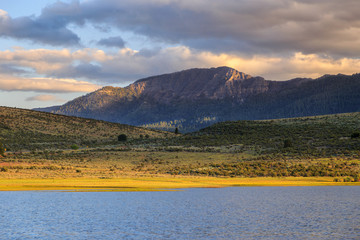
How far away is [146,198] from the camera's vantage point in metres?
40.4

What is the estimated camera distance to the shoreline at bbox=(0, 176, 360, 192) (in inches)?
1863

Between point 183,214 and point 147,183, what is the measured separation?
65.6 feet

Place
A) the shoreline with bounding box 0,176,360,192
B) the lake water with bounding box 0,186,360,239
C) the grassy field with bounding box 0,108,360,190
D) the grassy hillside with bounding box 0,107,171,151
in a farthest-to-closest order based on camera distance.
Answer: the grassy hillside with bounding box 0,107,171,151, the grassy field with bounding box 0,108,360,190, the shoreline with bounding box 0,176,360,192, the lake water with bounding box 0,186,360,239

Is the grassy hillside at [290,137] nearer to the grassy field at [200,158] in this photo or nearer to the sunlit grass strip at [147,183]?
the grassy field at [200,158]

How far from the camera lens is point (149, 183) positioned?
51250 mm

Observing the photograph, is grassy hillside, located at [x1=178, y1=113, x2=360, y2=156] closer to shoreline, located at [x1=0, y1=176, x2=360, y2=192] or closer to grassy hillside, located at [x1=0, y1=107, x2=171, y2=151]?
shoreline, located at [x1=0, y1=176, x2=360, y2=192]

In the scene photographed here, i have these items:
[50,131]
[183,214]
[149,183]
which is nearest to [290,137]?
[149,183]

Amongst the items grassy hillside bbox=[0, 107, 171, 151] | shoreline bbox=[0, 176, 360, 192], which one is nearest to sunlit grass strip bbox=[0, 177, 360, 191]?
shoreline bbox=[0, 176, 360, 192]

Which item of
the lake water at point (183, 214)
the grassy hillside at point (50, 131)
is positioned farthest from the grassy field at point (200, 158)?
the lake water at point (183, 214)

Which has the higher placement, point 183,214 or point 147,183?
point 147,183

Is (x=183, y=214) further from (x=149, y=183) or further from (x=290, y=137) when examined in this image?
(x=290, y=137)

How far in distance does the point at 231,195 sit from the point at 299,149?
47340 mm

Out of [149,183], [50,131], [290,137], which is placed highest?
[50,131]

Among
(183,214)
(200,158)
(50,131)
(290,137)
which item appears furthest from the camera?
(50,131)
